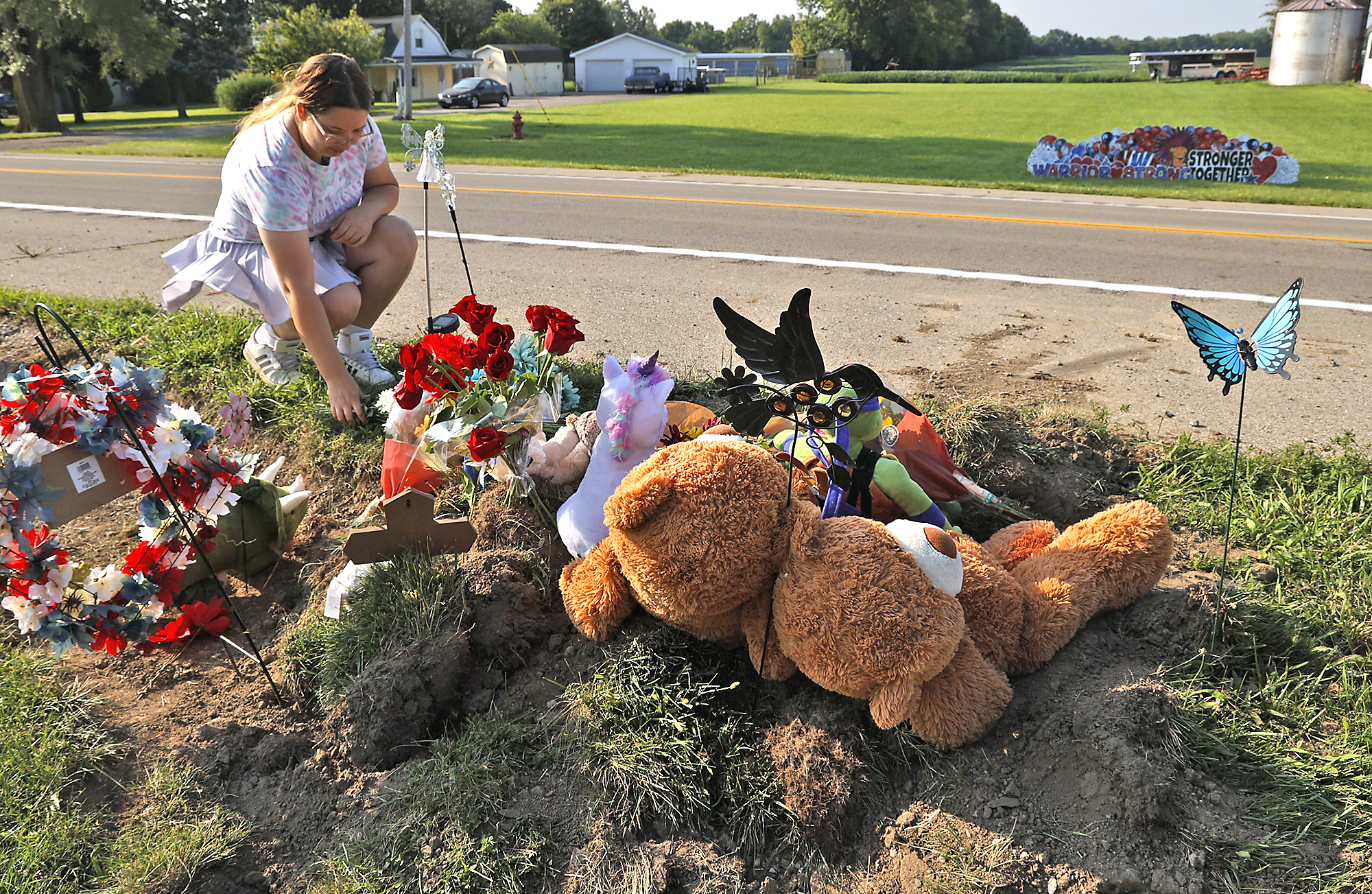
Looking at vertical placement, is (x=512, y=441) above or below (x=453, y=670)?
above

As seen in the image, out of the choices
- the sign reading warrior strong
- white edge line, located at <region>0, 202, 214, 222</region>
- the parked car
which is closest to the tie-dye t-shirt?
white edge line, located at <region>0, 202, 214, 222</region>

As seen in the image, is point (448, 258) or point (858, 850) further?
point (448, 258)

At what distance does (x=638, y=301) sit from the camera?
612cm

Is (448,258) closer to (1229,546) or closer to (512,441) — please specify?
(512,441)

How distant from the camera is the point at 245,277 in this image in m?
3.81

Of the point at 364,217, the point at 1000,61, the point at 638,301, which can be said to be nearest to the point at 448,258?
the point at 638,301

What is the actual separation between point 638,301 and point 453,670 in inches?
162

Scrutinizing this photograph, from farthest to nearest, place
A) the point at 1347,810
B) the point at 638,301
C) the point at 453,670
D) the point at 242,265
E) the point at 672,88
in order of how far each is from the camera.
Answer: the point at 672,88, the point at 638,301, the point at 242,265, the point at 453,670, the point at 1347,810

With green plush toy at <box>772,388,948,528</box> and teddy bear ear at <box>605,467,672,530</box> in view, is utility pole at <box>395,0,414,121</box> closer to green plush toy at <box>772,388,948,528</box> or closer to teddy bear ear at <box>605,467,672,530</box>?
green plush toy at <box>772,388,948,528</box>

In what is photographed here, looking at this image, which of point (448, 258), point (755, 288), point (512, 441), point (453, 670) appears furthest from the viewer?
point (448, 258)

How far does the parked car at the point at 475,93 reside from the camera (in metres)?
35.6

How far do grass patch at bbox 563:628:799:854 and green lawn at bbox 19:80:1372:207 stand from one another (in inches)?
470

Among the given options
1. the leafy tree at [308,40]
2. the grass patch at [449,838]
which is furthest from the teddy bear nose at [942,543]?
the leafy tree at [308,40]

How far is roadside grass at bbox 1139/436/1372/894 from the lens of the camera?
1.91 m
